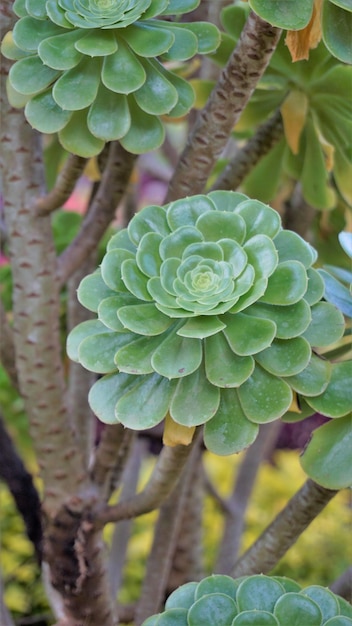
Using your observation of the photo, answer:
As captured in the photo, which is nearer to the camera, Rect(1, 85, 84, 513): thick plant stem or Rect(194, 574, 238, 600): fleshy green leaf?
Rect(194, 574, 238, 600): fleshy green leaf

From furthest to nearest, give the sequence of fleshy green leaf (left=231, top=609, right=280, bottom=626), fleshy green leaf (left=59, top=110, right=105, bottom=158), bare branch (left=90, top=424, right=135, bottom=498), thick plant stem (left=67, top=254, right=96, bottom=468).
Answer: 1. thick plant stem (left=67, top=254, right=96, bottom=468)
2. bare branch (left=90, top=424, right=135, bottom=498)
3. fleshy green leaf (left=59, top=110, right=105, bottom=158)
4. fleshy green leaf (left=231, top=609, right=280, bottom=626)

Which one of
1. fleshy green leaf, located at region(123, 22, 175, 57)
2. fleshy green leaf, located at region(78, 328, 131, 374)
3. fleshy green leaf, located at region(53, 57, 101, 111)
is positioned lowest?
fleshy green leaf, located at region(78, 328, 131, 374)

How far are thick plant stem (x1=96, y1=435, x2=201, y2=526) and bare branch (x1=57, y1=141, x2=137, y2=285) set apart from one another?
7.9 inches

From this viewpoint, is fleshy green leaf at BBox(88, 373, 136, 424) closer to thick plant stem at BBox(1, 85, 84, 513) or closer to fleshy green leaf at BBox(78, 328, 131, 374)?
fleshy green leaf at BBox(78, 328, 131, 374)

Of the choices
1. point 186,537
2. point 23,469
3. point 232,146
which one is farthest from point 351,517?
point 23,469

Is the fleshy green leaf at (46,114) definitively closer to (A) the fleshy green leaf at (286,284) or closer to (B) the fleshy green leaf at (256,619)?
(A) the fleshy green leaf at (286,284)

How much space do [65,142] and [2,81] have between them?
98 mm

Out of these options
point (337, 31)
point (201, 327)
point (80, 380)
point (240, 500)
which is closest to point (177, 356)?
point (201, 327)

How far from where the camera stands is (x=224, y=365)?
0.41m

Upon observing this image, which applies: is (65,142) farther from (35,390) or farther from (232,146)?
(232,146)

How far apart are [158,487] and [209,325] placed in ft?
→ 0.55

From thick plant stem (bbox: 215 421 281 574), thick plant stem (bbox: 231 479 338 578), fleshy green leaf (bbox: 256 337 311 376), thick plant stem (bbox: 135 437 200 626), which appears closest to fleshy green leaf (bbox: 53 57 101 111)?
fleshy green leaf (bbox: 256 337 311 376)

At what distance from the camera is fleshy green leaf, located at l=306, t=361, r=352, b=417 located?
0.43 metres

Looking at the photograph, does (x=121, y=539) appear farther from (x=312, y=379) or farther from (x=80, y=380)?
(x=312, y=379)
